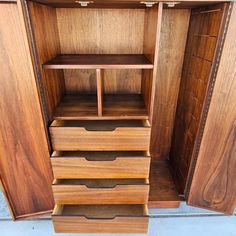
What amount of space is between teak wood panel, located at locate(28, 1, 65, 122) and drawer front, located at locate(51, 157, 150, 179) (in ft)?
0.78

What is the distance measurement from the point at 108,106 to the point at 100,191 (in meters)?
0.45

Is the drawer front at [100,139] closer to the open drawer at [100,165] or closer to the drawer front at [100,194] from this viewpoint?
the open drawer at [100,165]

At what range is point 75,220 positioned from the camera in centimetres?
106

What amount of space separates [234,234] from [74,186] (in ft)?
3.26

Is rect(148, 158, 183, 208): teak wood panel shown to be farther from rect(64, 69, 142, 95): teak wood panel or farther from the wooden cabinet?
rect(64, 69, 142, 95): teak wood panel

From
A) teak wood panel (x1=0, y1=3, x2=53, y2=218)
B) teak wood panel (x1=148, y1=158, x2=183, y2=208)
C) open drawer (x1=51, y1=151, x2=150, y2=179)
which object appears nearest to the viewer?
teak wood panel (x1=0, y1=3, x2=53, y2=218)

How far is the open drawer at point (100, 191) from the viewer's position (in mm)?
1054

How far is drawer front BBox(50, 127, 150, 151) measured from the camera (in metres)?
1.00

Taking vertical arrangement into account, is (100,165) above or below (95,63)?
below

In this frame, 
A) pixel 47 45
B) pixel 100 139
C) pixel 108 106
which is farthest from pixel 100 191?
pixel 47 45

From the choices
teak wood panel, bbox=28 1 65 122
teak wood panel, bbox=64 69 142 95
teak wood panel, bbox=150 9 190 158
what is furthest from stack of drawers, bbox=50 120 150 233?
teak wood panel, bbox=150 9 190 158

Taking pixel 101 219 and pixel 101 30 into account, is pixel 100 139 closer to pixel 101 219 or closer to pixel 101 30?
pixel 101 219

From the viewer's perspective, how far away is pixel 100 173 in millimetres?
1075

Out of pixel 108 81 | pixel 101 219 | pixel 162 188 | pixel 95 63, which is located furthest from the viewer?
pixel 162 188
